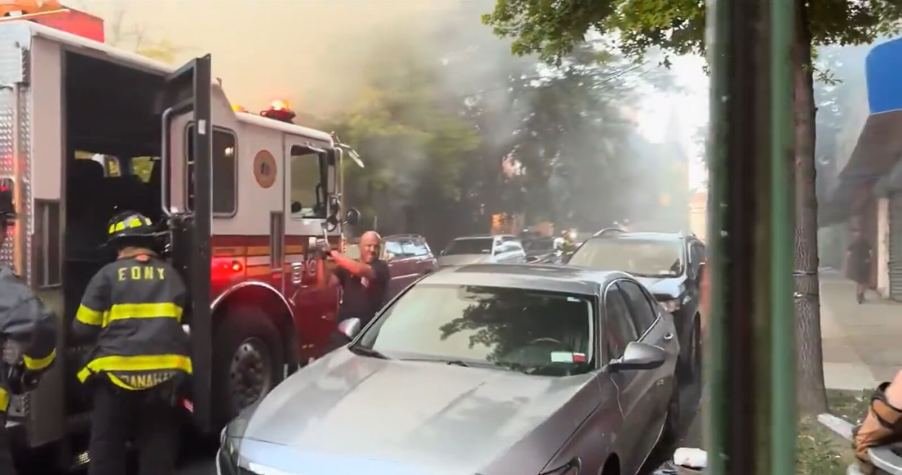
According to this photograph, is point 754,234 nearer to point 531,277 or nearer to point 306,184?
point 531,277

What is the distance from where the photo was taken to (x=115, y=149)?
4191 mm

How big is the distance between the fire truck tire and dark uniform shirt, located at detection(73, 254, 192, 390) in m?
0.64

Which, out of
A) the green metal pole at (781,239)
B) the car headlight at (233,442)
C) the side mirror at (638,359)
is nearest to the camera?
the green metal pole at (781,239)

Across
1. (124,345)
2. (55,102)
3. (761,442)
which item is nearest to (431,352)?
(124,345)

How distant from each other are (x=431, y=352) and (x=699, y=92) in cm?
176

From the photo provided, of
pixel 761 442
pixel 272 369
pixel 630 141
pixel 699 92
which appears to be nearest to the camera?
pixel 761 442

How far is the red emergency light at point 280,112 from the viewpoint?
4.15 metres

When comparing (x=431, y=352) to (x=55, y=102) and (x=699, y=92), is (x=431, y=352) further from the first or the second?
(x=55, y=102)

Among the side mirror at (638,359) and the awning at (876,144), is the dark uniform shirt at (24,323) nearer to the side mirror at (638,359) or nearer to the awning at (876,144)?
the side mirror at (638,359)

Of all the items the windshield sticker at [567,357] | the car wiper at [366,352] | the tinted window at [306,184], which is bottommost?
the car wiper at [366,352]

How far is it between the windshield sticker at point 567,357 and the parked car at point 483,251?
0.64 m

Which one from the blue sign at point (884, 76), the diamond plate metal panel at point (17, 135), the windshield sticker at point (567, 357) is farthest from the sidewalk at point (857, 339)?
the diamond plate metal panel at point (17, 135)

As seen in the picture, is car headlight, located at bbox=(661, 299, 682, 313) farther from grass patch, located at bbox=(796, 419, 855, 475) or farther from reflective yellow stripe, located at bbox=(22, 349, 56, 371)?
reflective yellow stripe, located at bbox=(22, 349, 56, 371)

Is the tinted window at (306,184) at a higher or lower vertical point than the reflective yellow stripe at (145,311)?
higher
